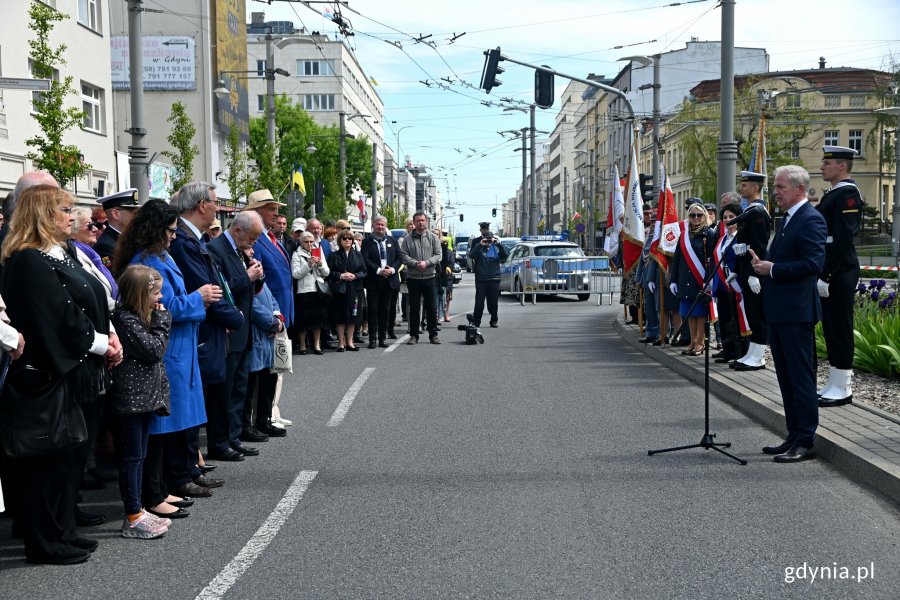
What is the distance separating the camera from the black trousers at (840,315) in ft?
27.0

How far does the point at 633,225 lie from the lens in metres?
15.8

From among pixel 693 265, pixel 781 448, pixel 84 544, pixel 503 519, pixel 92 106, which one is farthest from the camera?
pixel 92 106

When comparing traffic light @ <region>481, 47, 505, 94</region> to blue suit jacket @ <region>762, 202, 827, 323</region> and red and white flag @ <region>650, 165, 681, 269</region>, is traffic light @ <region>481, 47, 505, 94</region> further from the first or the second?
blue suit jacket @ <region>762, 202, 827, 323</region>

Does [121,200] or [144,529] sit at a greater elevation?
[121,200]

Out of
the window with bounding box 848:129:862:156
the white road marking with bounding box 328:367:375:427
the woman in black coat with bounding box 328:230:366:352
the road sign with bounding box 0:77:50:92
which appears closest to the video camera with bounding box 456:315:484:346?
the woman in black coat with bounding box 328:230:366:352

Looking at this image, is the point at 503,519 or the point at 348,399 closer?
the point at 503,519

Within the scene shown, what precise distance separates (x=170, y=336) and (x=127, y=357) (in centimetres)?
42

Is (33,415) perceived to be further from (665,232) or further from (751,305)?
(665,232)

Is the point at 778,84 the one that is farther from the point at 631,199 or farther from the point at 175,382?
the point at 175,382

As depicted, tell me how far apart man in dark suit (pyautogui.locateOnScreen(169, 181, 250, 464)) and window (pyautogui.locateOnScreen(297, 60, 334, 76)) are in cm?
8324

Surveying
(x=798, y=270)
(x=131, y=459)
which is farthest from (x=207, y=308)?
(x=798, y=270)

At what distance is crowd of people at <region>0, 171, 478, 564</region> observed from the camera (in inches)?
184

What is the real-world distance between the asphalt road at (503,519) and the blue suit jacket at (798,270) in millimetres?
1119

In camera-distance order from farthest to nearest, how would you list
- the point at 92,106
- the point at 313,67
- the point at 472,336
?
the point at 313,67, the point at 92,106, the point at 472,336
